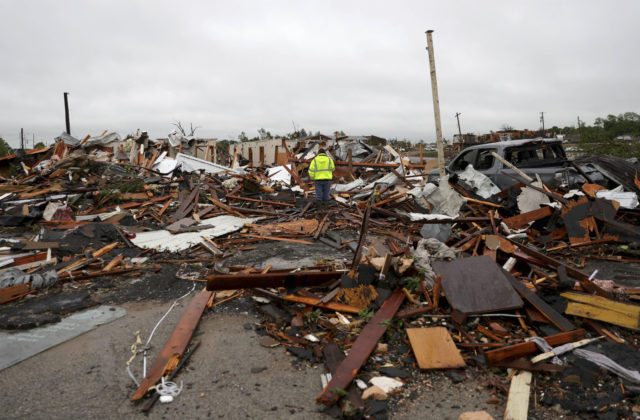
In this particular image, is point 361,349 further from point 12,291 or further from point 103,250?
point 103,250

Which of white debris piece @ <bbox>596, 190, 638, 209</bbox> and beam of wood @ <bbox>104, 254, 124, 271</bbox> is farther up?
white debris piece @ <bbox>596, 190, 638, 209</bbox>

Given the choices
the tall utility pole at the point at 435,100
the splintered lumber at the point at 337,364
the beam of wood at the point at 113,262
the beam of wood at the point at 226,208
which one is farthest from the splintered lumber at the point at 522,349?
the beam of wood at the point at 226,208

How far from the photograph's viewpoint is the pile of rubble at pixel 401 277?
2.73 m

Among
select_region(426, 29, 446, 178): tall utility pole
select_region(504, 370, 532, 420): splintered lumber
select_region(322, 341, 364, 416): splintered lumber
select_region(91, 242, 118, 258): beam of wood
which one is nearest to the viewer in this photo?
select_region(504, 370, 532, 420): splintered lumber

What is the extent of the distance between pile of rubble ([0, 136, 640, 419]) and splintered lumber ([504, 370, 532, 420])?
0.01m

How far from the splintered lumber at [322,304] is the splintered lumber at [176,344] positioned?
3.21ft

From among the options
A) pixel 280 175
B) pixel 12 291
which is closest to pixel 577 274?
pixel 12 291

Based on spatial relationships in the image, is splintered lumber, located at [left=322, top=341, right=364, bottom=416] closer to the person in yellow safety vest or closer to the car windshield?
the car windshield

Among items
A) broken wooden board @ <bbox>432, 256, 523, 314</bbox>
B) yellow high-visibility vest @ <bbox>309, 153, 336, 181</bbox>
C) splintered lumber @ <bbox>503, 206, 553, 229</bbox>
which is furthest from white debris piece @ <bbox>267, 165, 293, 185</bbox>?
broken wooden board @ <bbox>432, 256, 523, 314</bbox>

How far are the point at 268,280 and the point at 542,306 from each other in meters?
2.81

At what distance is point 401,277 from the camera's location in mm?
3750

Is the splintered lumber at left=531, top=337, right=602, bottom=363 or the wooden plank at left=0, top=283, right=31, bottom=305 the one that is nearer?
the splintered lumber at left=531, top=337, right=602, bottom=363

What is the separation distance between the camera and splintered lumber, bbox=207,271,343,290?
375 cm

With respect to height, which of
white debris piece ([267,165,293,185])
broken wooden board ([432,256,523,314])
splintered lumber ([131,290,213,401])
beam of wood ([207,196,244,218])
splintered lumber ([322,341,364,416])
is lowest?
splintered lumber ([322,341,364,416])
